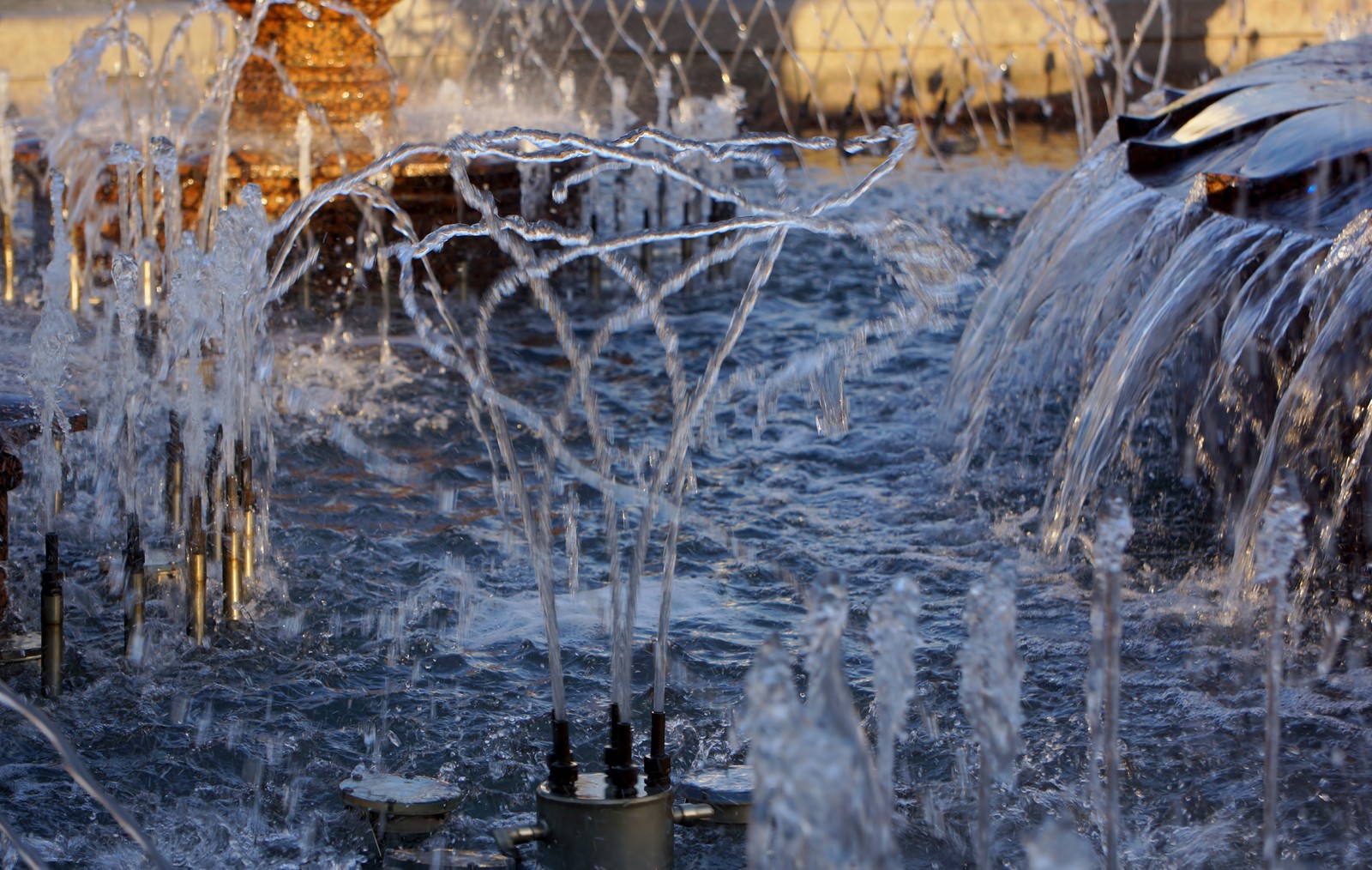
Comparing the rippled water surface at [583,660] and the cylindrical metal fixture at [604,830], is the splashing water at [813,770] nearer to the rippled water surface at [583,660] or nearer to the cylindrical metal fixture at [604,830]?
the rippled water surface at [583,660]

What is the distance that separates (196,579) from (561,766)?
1.60 metres

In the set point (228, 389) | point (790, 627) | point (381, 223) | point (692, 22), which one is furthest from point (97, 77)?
point (790, 627)

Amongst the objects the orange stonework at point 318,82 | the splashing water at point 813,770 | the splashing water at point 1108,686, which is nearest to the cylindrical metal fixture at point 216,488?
the splashing water at point 1108,686

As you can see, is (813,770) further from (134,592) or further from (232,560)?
(232,560)

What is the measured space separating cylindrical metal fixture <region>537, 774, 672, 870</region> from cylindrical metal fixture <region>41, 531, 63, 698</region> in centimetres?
153

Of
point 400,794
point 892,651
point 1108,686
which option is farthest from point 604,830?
point 1108,686

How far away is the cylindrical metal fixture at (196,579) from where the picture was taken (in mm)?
4410

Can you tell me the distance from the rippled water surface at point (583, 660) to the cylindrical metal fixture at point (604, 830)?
300mm

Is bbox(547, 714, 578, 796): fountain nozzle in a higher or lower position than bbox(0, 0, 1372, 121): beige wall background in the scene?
lower

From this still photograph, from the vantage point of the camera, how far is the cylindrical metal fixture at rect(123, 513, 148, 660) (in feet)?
14.0

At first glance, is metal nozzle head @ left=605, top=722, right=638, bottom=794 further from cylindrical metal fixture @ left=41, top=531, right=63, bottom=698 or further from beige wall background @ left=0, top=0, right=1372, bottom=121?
beige wall background @ left=0, top=0, right=1372, bottom=121

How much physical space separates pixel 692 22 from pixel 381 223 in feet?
28.3

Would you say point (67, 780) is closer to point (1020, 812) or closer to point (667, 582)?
point (667, 582)

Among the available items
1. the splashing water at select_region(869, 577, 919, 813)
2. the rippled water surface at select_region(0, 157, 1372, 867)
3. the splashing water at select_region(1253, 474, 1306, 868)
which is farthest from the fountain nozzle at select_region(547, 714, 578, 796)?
the splashing water at select_region(1253, 474, 1306, 868)
